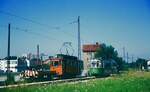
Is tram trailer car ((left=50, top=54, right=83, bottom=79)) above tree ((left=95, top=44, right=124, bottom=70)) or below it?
below

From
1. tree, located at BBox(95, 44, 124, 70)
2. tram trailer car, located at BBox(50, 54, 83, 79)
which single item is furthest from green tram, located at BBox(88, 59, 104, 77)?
tree, located at BBox(95, 44, 124, 70)

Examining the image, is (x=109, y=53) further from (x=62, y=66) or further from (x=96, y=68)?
(x=62, y=66)

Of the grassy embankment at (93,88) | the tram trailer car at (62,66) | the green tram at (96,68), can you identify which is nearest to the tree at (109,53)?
the green tram at (96,68)

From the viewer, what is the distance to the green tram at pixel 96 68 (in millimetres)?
51594

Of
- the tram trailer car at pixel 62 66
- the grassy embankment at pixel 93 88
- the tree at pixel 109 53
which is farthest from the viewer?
the tree at pixel 109 53

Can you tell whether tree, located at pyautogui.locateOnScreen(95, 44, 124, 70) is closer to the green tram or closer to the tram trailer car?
the green tram

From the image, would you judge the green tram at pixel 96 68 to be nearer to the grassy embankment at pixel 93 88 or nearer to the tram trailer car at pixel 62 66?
the tram trailer car at pixel 62 66

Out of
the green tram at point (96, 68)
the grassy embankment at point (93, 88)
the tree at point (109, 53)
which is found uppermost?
the tree at point (109, 53)

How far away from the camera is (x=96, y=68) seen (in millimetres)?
51688

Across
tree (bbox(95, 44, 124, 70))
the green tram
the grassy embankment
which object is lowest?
the grassy embankment

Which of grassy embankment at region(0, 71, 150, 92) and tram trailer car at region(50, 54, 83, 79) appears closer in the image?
grassy embankment at region(0, 71, 150, 92)

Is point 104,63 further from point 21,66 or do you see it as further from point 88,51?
point 88,51

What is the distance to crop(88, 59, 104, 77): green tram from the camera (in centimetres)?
5159

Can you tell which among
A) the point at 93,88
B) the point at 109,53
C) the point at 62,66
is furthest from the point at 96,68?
the point at 109,53
